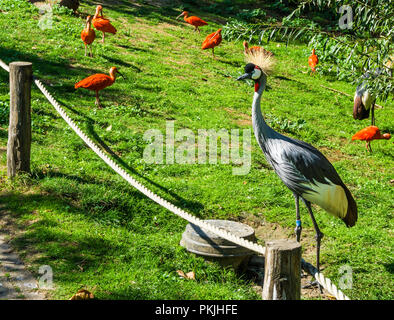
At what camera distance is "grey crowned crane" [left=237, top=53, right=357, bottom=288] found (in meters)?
5.75

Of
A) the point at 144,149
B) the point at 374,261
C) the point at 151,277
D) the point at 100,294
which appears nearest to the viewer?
the point at 100,294

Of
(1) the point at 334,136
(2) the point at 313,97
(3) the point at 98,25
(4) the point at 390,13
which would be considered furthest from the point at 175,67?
(4) the point at 390,13

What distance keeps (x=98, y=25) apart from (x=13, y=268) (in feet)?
27.4

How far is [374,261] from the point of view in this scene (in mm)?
6320

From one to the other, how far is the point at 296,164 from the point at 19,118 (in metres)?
3.55

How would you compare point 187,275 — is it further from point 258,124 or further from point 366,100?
point 366,100

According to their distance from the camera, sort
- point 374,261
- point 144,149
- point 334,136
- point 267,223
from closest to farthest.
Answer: point 374,261 → point 267,223 → point 144,149 → point 334,136

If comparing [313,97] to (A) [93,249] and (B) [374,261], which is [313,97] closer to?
(B) [374,261]

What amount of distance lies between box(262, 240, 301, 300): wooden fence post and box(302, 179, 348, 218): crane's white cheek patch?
7.99 feet

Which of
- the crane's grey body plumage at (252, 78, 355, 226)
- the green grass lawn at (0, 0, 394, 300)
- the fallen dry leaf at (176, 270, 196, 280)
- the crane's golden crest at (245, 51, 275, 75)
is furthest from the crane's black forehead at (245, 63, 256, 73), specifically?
the fallen dry leaf at (176, 270, 196, 280)

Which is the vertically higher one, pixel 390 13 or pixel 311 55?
pixel 390 13
